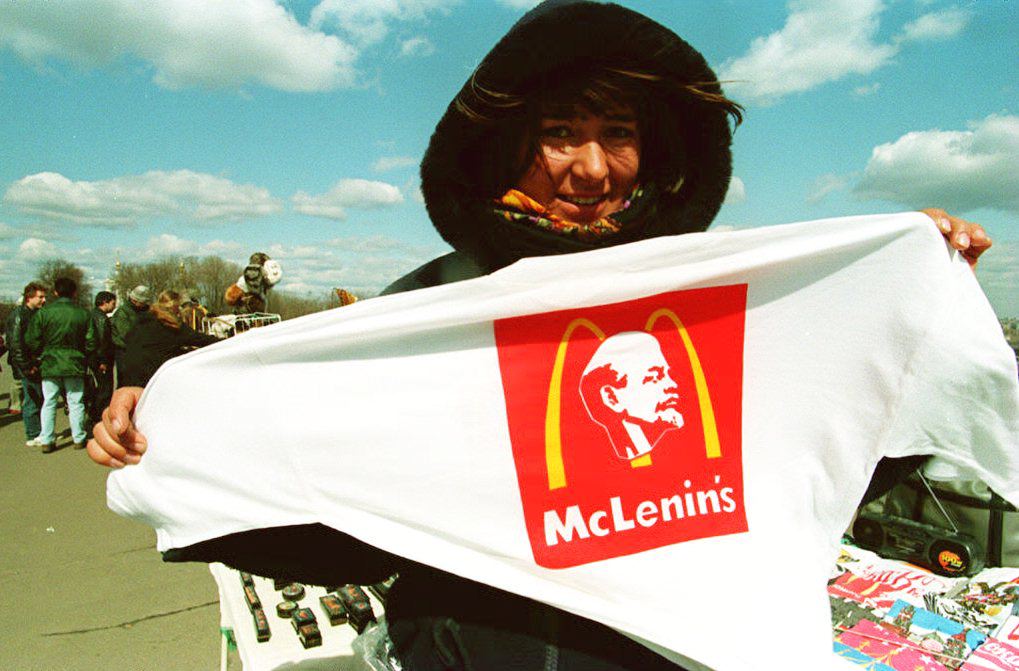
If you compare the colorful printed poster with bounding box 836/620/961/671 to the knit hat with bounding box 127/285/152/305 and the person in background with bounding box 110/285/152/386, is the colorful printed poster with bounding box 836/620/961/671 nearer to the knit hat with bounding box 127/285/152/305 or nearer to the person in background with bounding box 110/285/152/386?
the knit hat with bounding box 127/285/152/305

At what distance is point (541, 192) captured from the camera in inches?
49.7

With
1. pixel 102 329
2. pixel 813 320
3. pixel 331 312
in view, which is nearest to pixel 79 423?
pixel 102 329

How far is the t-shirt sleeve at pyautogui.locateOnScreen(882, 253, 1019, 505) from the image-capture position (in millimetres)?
1295

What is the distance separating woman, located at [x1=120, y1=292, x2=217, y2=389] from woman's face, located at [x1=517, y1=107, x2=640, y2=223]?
16.3 feet

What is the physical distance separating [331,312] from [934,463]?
1.29 meters

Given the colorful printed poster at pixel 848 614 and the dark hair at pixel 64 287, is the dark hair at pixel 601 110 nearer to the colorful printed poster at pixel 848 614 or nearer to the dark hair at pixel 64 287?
the colorful printed poster at pixel 848 614

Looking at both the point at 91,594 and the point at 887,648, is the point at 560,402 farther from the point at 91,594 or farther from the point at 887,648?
the point at 91,594

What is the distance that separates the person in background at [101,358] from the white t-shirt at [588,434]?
712cm

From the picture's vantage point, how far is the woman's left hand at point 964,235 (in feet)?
4.34

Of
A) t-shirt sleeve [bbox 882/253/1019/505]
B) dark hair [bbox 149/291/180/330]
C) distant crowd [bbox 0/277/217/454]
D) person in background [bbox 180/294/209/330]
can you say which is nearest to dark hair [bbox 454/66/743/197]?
t-shirt sleeve [bbox 882/253/1019/505]

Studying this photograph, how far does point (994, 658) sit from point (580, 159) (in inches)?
76.4

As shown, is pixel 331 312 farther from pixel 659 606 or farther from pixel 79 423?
pixel 79 423

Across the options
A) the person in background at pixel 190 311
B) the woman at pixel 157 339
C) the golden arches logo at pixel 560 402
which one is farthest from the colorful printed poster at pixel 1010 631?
the person in background at pixel 190 311

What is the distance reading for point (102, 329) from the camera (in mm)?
7430
